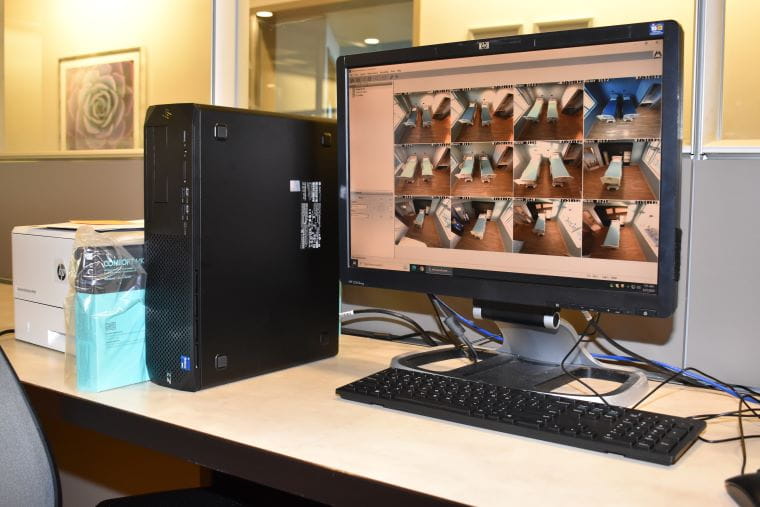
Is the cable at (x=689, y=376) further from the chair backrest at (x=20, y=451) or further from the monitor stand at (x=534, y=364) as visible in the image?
the chair backrest at (x=20, y=451)

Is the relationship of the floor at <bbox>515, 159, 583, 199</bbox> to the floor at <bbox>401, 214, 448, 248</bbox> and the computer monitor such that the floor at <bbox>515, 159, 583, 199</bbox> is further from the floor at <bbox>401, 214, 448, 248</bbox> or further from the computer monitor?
the floor at <bbox>401, 214, 448, 248</bbox>

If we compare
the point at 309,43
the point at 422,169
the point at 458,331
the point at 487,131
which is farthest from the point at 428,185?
the point at 309,43

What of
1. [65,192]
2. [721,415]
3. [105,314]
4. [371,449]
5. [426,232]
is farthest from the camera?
[65,192]

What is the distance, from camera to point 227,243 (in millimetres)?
1081

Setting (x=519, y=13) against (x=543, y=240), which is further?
(x=519, y=13)

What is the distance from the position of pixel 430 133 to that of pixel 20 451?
716 millimetres

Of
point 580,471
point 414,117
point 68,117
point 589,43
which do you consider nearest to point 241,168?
point 414,117

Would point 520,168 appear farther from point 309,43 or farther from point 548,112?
point 309,43

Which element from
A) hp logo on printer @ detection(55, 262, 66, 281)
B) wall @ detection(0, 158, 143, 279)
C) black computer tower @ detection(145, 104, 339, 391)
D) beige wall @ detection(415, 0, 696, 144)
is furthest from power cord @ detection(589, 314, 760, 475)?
beige wall @ detection(415, 0, 696, 144)

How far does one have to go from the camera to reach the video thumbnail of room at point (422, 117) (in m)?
1.12

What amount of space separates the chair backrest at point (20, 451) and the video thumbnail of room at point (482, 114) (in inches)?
27.3

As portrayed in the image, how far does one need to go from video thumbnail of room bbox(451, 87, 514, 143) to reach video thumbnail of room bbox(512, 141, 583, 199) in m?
0.04

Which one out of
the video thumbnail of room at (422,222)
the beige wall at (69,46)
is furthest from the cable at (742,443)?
the beige wall at (69,46)

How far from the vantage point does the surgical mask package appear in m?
1.05
